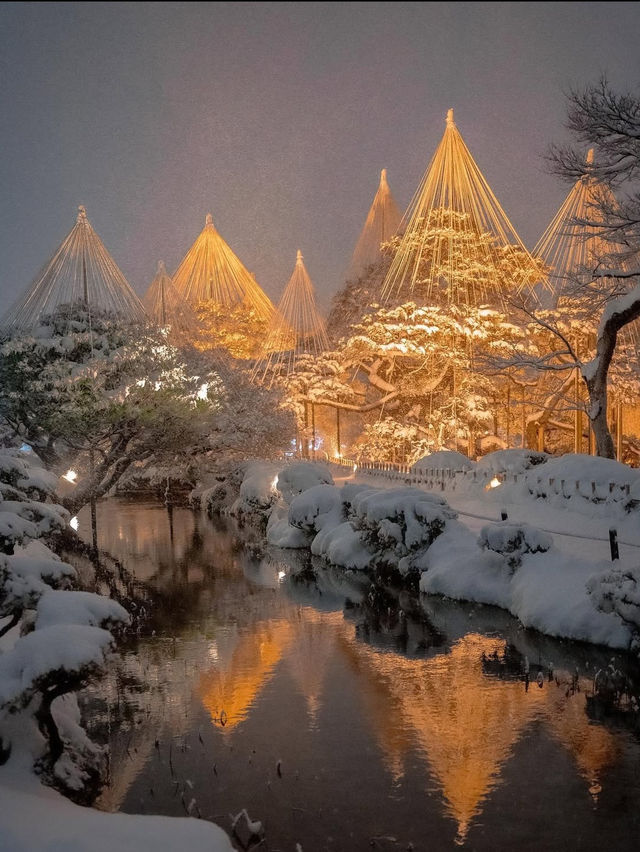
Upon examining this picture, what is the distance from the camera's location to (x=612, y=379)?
3412cm

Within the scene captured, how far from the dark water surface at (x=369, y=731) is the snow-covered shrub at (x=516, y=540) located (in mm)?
1317

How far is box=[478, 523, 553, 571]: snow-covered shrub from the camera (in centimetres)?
1593

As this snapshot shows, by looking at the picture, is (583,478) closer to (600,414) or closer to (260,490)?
(600,414)

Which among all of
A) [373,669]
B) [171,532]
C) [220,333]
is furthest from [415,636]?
[220,333]

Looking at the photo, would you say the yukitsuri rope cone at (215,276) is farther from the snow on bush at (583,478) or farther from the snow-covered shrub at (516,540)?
the snow-covered shrub at (516,540)

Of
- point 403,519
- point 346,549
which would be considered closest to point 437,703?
point 403,519

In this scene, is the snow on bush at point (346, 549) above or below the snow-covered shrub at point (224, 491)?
below

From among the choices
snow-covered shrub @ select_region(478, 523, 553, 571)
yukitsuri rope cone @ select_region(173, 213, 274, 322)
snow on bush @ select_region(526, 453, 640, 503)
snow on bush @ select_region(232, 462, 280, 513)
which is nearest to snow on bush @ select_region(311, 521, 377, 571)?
snow on bush @ select_region(526, 453, 640, 503)

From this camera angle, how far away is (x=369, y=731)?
33.8 ft

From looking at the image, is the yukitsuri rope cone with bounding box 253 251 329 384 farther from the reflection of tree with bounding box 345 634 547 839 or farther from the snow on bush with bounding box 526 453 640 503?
the reflection of tree with bounding box 345 634 547 839

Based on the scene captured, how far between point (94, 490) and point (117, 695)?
14003 mm

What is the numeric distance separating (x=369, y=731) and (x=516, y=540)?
21.8 feet

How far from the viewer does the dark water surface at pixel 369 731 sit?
7957 millimetres

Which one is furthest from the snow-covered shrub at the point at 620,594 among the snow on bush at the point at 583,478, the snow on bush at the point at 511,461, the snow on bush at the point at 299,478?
the snow on bush at the point at 299,478
